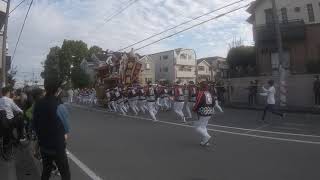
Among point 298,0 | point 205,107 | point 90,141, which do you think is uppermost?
point 298,0

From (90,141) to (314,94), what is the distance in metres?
14.4

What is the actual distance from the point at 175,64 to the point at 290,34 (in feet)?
141

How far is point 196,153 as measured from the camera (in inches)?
411

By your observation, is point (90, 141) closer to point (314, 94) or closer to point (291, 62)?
point (314, 94)

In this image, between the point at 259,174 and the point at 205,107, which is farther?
the point at 205,107

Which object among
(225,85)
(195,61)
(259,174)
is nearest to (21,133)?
(259,174)

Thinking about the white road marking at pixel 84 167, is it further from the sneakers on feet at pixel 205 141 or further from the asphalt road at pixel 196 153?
the sneakers on feet at pixel 205 141

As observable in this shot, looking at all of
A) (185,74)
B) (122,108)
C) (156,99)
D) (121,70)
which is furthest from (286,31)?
(185,74)

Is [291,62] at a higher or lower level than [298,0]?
lower

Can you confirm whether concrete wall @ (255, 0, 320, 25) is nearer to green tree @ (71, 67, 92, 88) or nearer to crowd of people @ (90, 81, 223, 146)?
crowd of people @ (90, 81, 223, 146)

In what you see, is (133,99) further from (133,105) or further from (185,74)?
(185,74)

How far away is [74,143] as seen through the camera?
13.1 meters

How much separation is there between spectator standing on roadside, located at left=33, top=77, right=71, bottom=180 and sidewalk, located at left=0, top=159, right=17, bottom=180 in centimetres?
303

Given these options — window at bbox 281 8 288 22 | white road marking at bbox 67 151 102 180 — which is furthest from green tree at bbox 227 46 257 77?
white road marking at bbox 67 151 102 180
